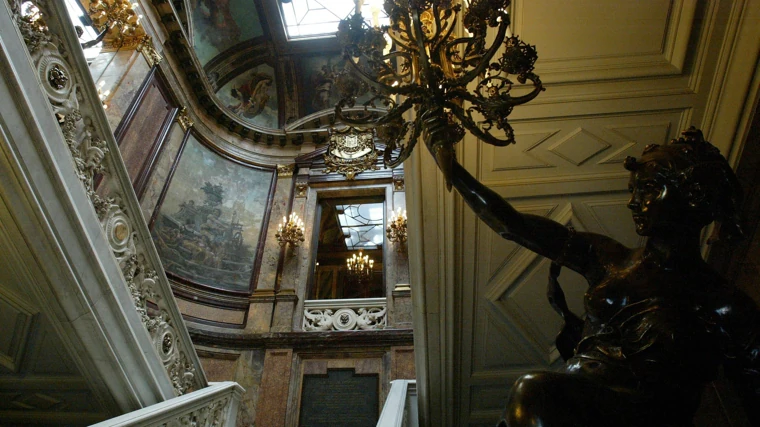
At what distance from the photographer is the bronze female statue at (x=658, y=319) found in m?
0.93

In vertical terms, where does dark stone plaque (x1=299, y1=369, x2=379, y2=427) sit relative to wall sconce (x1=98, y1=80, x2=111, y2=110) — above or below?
A: below

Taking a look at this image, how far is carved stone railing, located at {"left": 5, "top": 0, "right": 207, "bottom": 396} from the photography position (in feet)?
9.68

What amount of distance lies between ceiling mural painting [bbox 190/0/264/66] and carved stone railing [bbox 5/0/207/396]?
333 inches

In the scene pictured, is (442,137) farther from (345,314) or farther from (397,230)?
(397,230)

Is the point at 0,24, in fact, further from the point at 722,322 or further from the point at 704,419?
the point at 704,419

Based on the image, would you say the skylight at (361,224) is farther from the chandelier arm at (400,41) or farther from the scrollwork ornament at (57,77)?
the chandelier arm at (400,41)

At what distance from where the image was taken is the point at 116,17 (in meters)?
7.92

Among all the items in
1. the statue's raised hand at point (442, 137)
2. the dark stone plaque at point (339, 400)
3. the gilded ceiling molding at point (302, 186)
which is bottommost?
the statue's raised hand at point (442, 137)

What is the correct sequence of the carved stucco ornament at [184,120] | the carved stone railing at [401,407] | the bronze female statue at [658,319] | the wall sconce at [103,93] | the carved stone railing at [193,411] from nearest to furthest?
1. the bronze female statue at [658,319]
2. the carved stone railing at [401,407]
3. the carved stone railing at [193,411]
4. the wall sconce at [103,93]
5. the carved stucco ornament at [184,120]

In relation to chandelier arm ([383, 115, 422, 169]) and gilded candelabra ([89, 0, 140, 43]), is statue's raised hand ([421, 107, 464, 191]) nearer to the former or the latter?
chandelier arm ([383, 115, 422, 169])

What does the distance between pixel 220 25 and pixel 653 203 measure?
1276 cm

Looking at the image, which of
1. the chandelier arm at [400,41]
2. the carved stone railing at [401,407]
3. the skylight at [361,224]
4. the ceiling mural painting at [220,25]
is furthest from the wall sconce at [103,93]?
the chandelier arm at [400,41]

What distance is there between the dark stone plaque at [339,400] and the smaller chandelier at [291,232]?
2.88 m

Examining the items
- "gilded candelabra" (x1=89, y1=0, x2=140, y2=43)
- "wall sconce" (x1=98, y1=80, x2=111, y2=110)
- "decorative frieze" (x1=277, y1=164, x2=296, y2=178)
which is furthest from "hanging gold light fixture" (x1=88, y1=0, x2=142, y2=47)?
"decorative frieze" (x1=277, y1=164, x2=296, y2=178)
